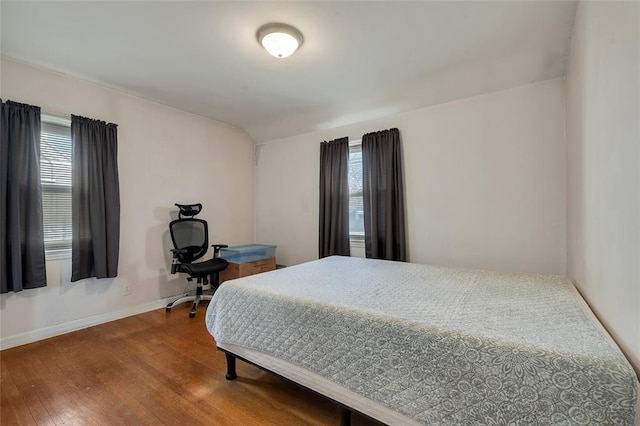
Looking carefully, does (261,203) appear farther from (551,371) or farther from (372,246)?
(551,371)

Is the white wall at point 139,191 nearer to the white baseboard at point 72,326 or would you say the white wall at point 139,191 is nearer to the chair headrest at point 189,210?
the white baseboard at point 72,326

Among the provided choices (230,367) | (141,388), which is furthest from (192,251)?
(230,367)

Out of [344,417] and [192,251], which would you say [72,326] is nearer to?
[192,251]

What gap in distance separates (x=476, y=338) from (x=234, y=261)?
10.5ft

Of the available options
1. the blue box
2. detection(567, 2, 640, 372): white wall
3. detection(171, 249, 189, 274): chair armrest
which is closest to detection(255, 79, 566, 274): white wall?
detection(567, 2, 640, 372): white wall

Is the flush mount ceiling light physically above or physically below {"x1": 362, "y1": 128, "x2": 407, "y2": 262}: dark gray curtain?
above

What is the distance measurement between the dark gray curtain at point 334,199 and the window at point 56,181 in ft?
9.16

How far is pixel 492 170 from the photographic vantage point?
272cm

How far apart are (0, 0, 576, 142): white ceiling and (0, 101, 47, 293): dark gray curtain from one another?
1.95 ft

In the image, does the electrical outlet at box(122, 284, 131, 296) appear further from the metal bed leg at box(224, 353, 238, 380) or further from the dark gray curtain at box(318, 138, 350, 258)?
the dark gray curtain at box(318, 138, 350, 258)

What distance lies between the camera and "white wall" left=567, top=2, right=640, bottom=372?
910 mm

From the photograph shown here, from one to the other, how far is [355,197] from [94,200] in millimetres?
2956

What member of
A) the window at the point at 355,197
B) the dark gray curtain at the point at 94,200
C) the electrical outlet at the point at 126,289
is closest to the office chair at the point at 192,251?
the electrical outlet at the point at 126,289

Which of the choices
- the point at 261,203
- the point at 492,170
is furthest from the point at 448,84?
the point at 261,203
